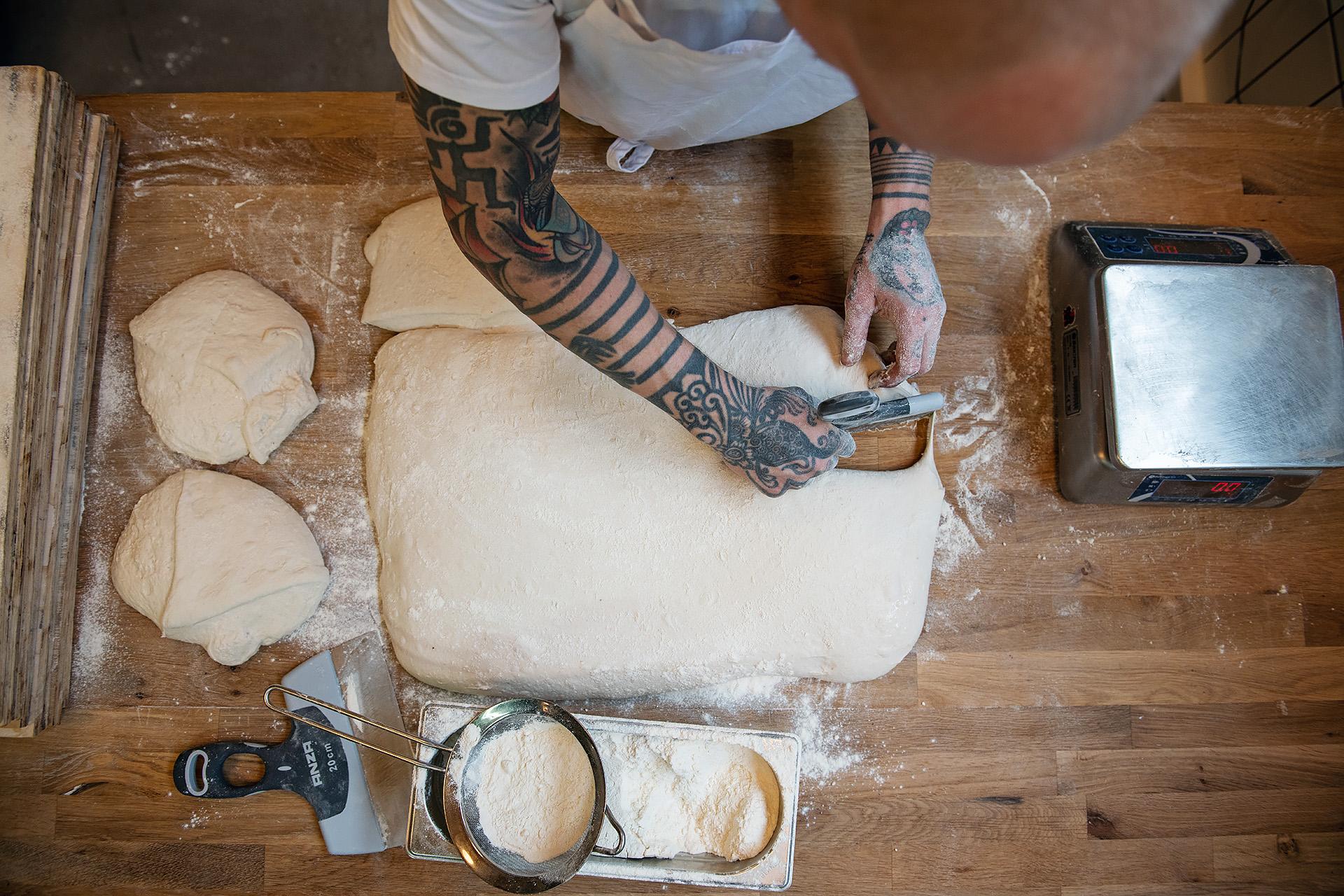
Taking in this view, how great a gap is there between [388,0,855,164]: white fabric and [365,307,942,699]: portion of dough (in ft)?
1.32

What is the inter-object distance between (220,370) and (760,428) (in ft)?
3.10

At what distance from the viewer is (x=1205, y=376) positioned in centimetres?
129

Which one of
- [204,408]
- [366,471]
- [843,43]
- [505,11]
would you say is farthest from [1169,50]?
[204,408]

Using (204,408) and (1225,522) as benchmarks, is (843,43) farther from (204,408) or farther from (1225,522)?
(1225,522)

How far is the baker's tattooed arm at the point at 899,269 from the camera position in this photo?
50.3 inches

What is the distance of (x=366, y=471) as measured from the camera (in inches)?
54.1

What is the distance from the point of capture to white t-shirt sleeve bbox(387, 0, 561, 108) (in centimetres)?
76

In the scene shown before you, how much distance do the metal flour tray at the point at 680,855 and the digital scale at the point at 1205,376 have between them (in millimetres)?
755

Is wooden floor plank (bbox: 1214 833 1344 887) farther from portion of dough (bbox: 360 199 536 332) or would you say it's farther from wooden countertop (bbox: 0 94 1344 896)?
portion of dough (bbox: 360 199 536 332)

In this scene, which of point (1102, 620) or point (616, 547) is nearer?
point (616, 547)

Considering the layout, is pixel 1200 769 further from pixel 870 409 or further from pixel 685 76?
pixel 685 76

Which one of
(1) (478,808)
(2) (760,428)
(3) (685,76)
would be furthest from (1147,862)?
(3) (685,76)

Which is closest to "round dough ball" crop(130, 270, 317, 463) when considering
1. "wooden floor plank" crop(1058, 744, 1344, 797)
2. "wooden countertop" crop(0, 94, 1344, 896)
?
"wooden countertop" crop(0, 94, 1344, 896)

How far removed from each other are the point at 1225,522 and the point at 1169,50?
1.27 m
